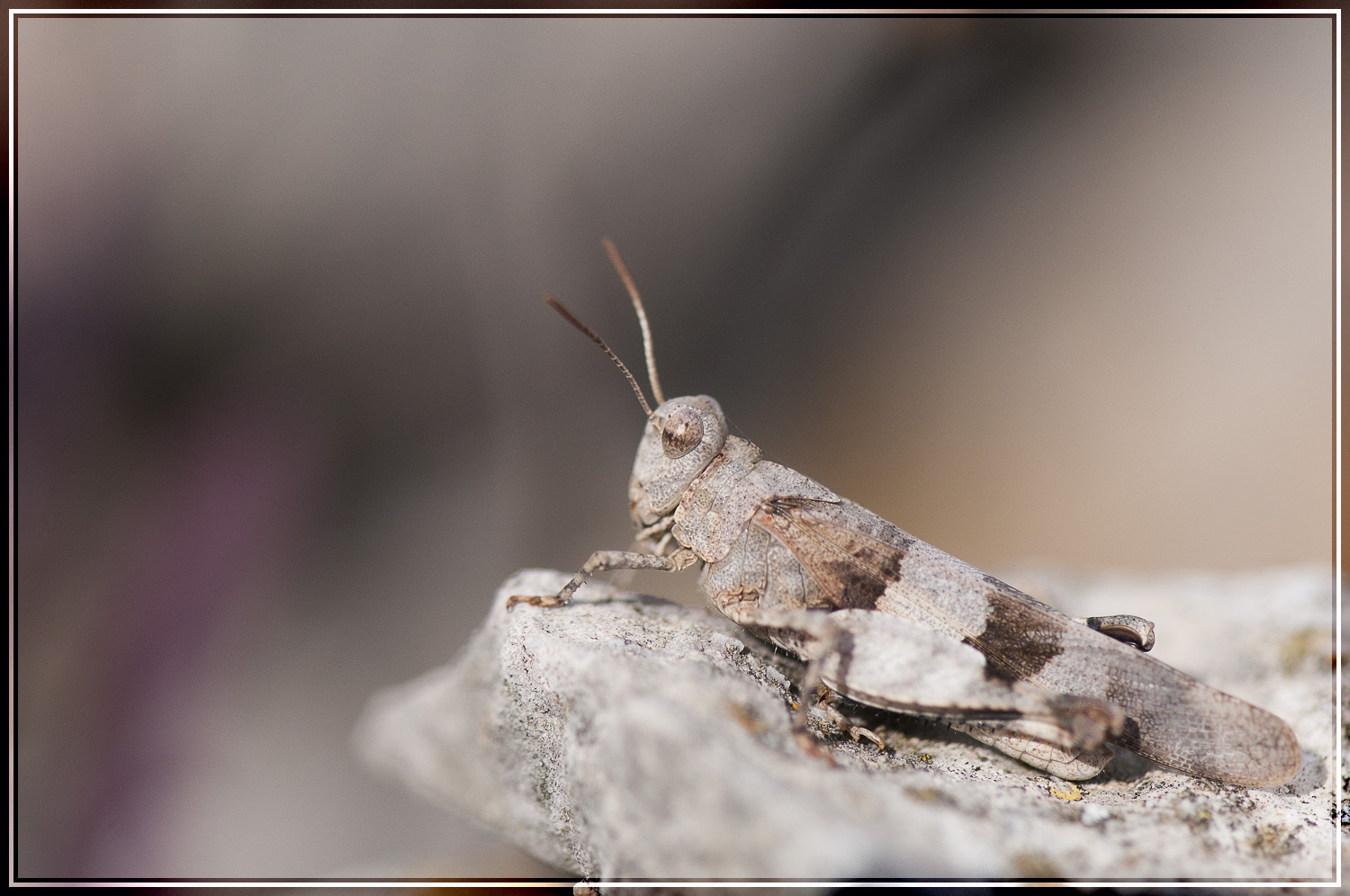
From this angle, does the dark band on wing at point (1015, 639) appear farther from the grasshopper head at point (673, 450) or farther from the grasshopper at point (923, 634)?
the grasshopper head at point (673, 450)

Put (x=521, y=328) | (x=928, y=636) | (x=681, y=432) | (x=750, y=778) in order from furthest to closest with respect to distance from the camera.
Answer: (x=521, y=328) < (x=681, y=432) < (x=928, y=636) < (x=750, y=778)

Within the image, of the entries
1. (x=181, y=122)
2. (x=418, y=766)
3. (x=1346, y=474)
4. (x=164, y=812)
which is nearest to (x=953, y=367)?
(x=1346, y=474)

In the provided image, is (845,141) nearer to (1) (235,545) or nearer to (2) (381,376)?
(2) (381,376)

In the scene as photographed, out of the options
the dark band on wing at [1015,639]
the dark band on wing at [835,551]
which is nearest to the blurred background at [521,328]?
the dark band on wing at [835,551]

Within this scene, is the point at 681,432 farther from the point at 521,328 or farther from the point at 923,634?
the point at 521,328

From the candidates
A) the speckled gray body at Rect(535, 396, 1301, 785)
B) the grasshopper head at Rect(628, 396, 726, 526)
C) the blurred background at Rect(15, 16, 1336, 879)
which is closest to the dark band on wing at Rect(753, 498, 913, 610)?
the speckled gray body at Rect(535, 396, 1301, 785)

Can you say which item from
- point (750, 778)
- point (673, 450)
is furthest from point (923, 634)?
point (673, 450)
